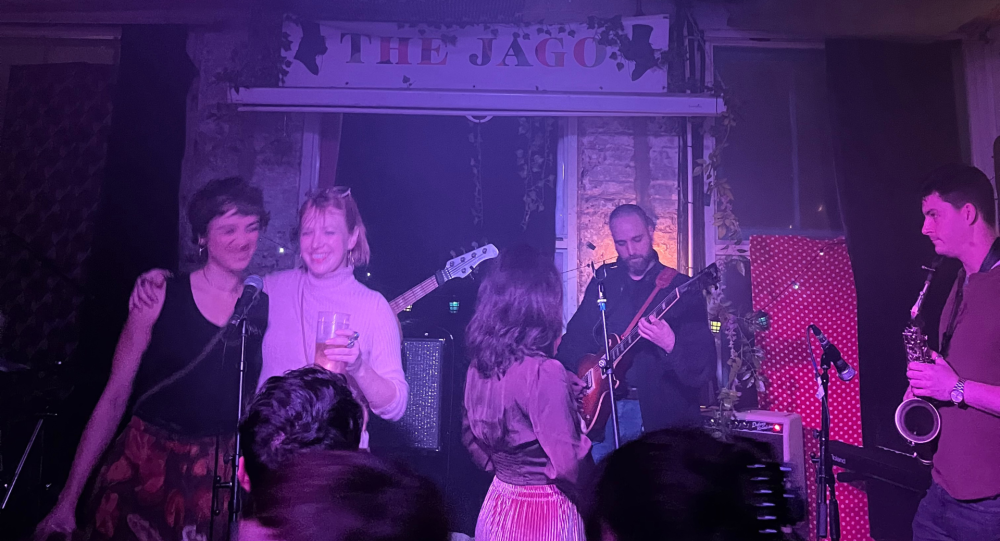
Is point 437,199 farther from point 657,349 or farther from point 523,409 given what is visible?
point 657,349

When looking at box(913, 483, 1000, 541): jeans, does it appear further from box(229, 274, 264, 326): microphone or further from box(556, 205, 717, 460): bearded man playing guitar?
box(229, 274, 264, 326): microphone

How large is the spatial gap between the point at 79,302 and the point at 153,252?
1.63ft

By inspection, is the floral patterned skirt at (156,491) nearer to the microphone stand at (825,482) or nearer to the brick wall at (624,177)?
the brick wall at (624,177)

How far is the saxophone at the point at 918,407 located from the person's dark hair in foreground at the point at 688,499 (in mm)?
1783

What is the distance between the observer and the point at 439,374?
3115mm

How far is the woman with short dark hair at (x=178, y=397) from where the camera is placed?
10.0 feet

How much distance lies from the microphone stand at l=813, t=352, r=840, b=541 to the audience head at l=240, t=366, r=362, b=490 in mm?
2098

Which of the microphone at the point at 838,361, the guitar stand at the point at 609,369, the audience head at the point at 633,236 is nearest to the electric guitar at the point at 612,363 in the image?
the guitar stand at the point at 609,369

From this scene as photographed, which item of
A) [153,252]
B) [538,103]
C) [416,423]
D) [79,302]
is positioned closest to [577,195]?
[538,103]

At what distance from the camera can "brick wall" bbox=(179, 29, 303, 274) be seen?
3.29 m

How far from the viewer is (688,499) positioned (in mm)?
1380

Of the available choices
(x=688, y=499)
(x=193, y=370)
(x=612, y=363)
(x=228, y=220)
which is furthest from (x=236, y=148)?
(x=688, y=499)

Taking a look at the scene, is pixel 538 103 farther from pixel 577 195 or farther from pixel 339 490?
pixel 339 490

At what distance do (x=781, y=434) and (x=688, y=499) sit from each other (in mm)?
1733
